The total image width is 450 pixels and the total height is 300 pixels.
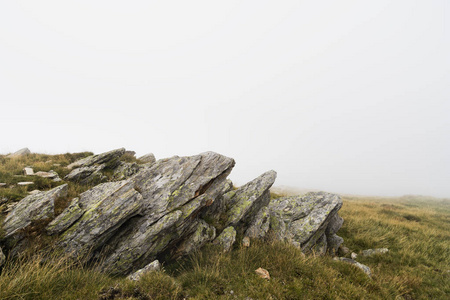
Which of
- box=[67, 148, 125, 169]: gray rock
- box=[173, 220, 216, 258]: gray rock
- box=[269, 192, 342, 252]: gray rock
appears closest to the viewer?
box=[173, 220, 216, 258]: gray rock

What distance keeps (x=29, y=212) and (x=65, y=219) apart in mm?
1283

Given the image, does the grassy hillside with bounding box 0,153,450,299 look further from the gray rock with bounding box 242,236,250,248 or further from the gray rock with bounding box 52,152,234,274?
the gray rock with bounding box 52,152,234,274

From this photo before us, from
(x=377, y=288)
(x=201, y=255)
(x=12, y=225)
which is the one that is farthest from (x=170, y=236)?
(x=377, y=288)

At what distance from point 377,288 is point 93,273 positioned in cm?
1063

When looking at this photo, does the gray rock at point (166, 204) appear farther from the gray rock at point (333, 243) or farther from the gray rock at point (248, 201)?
the gray rock at point (333, 243)

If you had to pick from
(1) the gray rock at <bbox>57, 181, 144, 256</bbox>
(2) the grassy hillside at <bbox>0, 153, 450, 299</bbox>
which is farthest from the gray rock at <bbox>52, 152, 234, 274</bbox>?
(2) the grassy hillside at <bbox>0, 153, 450, 299</bbox>

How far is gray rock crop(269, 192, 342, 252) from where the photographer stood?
34.5 ft

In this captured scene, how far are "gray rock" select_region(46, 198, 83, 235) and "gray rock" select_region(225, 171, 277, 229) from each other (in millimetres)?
7042

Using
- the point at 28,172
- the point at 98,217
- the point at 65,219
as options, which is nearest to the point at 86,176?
the point at 28,172

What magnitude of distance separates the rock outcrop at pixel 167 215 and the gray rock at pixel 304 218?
0.05m

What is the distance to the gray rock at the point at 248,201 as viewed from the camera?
1038 cm

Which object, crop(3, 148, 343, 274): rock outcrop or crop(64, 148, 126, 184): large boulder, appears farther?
crop(64, 148, 126, 184): large boulder

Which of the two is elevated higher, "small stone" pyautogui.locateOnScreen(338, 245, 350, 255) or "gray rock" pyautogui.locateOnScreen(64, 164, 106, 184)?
"gray rock" pyautogui.locateOnScreen(64, 164, 106, 184)

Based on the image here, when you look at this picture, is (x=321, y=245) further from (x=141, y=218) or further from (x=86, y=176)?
(x=86, y=176)
